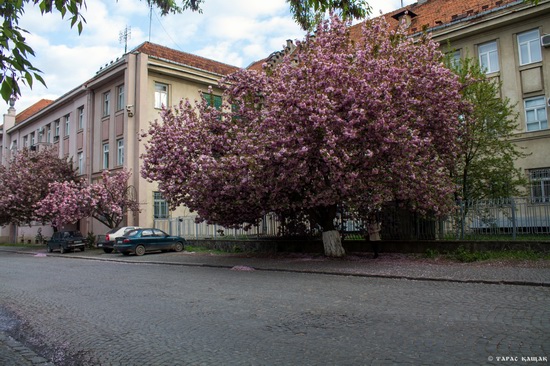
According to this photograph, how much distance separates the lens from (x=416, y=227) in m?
16.9

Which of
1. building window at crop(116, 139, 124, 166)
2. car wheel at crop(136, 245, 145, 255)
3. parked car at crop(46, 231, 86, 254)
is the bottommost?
car wheel at crop(136, 245, 145, 255)

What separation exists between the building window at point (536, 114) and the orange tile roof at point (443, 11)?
5355 millimetres

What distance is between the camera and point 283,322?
Answer: 6.71 metres

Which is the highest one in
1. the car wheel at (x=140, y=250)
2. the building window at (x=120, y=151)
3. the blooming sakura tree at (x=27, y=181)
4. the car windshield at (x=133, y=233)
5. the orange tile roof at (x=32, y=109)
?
the orange tile roof at (x=32, y=109)

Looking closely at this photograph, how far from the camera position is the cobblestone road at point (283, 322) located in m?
5.07

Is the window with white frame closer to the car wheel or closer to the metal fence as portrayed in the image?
the car wheel

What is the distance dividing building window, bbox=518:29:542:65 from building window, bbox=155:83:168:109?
2184 cm

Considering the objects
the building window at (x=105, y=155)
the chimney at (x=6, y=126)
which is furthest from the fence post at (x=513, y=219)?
the chimney at (x=6, y=126)

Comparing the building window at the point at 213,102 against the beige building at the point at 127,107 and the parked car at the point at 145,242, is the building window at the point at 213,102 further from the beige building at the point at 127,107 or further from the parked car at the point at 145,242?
the parked car at the point at 145,242

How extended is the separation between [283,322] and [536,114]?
22.7 metres

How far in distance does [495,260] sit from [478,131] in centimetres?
730

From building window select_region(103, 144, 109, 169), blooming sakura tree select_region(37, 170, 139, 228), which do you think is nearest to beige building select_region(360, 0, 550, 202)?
blooming sakura tree select_region(37, 170, 139, 228)

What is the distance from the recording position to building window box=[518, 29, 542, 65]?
24.0 metres

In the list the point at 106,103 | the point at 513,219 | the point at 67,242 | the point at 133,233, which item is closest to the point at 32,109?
the point at 106,103
